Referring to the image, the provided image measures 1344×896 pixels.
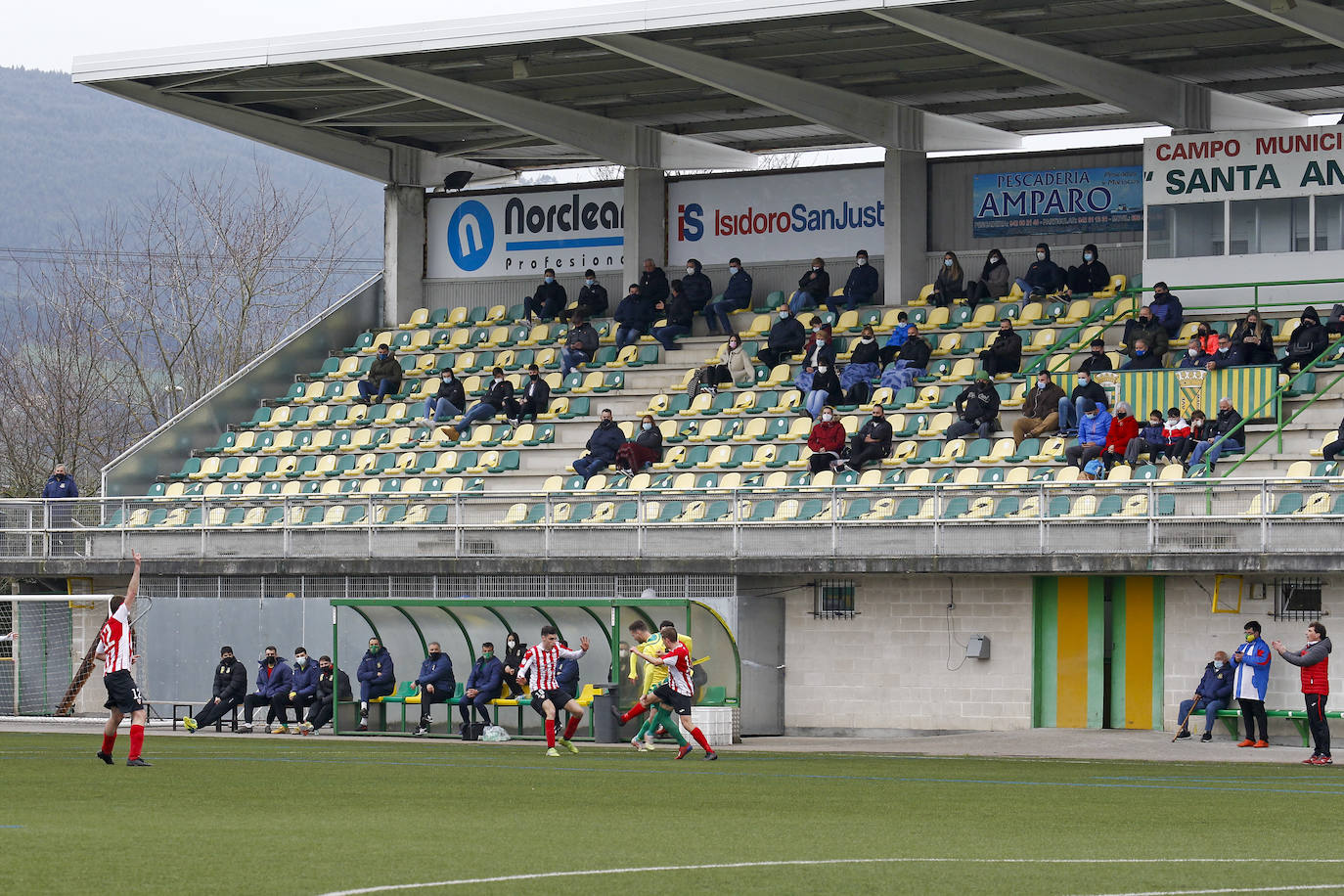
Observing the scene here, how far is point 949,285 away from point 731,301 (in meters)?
4.16

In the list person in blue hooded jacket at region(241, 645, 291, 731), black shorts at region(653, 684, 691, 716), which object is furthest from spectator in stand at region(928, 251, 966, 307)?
black shorts at region(653, 684, 691, 716)

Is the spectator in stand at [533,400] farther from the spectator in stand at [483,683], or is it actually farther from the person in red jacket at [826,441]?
the spectator in stand at [483,683]

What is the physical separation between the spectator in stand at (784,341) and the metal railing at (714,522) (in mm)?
6557

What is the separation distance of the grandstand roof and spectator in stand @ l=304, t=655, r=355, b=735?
33.3ft

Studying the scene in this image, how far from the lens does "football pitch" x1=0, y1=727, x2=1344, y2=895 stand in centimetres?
994

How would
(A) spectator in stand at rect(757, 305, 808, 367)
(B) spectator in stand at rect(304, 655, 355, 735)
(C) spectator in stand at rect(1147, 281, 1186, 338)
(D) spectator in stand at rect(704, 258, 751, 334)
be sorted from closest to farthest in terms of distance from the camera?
(B) spectator in stand at rect(304, 655, 355, 735) < (C) spectator in stand at rect(1147, 281, 1186, 338) < (A) spectator in stand at rect(757, 305, 808, 367) < (D) spectator in stand at rect(704, 258, 751, 334)

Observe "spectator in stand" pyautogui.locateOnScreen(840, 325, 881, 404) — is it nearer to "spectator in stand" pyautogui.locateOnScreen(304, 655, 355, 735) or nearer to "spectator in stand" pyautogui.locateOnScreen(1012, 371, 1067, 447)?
"spectator in stand" pyautogui.locateOnScreen(1012, 371, 1067, 447)

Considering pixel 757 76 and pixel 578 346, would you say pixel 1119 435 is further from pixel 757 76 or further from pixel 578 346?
pixel 578 346

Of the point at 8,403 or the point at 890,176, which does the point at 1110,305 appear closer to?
the point at 890,176

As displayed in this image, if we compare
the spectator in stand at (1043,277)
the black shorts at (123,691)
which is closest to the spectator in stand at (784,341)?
the spectator in stand at (1043,277)

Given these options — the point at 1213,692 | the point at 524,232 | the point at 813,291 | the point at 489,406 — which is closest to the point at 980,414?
the point at 1213,692

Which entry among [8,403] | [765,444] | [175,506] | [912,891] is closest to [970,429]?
[765,444]

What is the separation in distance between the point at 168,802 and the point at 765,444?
17.6 meters

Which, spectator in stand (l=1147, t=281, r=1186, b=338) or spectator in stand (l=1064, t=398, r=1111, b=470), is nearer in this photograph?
spectator in stand (l=1064, t=398, r=1111, b=470)
